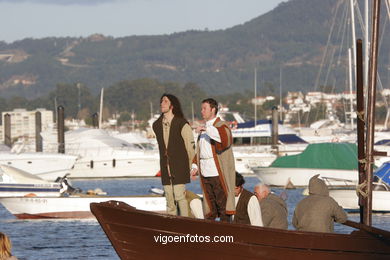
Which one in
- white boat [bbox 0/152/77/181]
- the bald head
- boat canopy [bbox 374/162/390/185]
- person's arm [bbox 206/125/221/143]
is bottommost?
white boat [bbox 0/152/77/181]

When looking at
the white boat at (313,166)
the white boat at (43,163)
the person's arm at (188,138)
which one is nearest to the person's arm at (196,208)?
the person's arm at (188,138)

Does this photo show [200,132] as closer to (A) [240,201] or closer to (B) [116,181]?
(A) [240,201]

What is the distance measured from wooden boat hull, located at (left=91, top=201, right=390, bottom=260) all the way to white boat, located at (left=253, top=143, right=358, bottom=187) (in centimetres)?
3457

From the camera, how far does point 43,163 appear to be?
6762 centimetres

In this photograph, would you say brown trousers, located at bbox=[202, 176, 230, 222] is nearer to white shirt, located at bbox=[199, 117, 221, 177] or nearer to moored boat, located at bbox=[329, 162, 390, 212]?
white shirt, located at bbox=[199, 117, 221, 177]

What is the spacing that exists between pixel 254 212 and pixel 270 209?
0.81 m

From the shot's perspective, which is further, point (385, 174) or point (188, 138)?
point (385, 174)

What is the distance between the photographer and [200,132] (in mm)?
16578

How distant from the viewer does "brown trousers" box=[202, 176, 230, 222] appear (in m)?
16.8

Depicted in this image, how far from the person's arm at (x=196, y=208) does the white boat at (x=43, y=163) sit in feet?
162

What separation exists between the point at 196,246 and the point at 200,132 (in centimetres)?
Answer: 155

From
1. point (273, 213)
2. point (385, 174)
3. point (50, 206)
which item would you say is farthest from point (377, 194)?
point (273, 213)

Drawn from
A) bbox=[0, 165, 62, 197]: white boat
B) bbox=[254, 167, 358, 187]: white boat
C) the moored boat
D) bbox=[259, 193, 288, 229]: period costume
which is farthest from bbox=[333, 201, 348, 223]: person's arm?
bbox=[254, 167, 358, 187]: white boat

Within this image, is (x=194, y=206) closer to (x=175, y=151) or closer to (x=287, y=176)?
(x=175, y=151)
